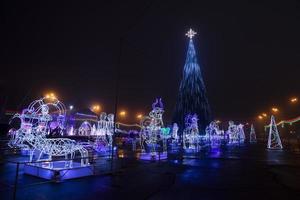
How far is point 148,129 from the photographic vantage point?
2022cm

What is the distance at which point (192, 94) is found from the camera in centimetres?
4719

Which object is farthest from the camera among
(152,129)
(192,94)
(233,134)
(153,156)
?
(233,134)

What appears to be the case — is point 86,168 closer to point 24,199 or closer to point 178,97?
point 24,199

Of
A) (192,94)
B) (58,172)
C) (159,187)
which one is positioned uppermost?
(192,94)

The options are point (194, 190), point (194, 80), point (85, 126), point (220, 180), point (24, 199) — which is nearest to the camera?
point (24, 199)

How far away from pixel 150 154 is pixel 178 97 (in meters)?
30.3

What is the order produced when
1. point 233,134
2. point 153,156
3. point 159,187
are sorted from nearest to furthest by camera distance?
point 159,187
point 153,156
point 233,134

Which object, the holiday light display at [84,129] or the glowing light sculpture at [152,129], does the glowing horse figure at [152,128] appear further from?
the holiday light display at [84,129]

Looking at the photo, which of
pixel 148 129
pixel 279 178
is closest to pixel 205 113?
pixel 148 129

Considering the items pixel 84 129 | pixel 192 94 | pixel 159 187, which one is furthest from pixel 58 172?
pixel 192 94

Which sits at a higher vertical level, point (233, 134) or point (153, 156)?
point (233, 134)

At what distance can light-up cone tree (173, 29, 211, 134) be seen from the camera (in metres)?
Answer: 47.2

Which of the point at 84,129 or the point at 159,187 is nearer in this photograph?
the point at 159,187

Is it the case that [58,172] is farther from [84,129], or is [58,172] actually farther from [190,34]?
[190,34]
